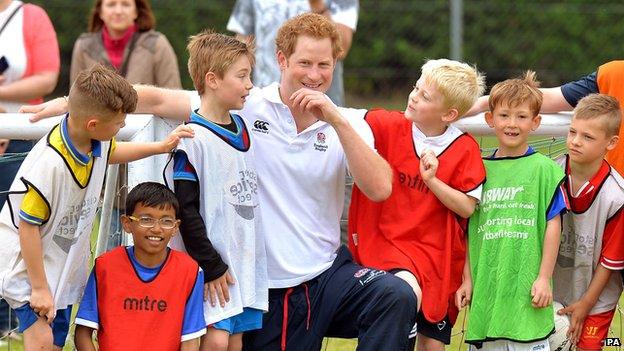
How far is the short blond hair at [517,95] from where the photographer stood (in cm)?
547

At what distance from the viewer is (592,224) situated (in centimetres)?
559

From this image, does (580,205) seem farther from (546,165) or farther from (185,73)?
(185,73)

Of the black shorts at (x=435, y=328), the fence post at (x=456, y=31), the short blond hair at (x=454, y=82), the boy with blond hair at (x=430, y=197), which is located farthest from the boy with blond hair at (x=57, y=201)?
the fence post at (x=456, y=31)

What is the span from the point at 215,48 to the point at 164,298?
0.95 metres

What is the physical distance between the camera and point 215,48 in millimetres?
5172

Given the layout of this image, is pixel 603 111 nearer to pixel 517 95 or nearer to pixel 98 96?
pixel 517 95

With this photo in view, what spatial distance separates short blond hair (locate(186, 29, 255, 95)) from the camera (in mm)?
5145

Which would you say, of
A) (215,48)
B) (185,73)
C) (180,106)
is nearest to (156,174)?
(180,106)

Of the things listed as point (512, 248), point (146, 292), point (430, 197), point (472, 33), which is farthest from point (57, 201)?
point (472, 33)

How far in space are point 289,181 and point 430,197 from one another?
0.56 meters

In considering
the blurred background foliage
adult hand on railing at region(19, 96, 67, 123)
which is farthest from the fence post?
adult hand on railing at region(19, 96, 67, 123)

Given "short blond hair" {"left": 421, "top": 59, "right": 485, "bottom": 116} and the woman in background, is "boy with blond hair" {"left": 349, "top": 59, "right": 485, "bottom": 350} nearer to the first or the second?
"short blond hair" {"left": 421, "top": 59, "right": 485, "bottom": 116}

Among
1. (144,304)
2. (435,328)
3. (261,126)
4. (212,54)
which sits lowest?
(435,328)

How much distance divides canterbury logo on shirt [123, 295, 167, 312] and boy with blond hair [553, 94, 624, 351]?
5.50ft
